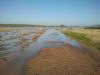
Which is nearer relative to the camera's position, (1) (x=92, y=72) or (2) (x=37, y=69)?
(1) (x=92, y=72)

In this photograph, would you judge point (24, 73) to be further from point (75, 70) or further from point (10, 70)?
point (75, 70)

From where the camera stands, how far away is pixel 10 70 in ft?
35.0

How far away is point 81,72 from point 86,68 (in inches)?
42.1

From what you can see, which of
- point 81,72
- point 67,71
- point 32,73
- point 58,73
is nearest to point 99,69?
point 81,72

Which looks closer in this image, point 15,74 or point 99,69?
point 15,74

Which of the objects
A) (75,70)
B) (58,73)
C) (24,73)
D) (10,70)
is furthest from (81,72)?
(10,70)

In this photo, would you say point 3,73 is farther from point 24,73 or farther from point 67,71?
point 67,71

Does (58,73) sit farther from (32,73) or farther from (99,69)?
(99,69)

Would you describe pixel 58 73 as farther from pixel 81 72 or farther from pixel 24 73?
pixel 24 73

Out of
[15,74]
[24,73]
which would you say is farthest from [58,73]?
[15,74]

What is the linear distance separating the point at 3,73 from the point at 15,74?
39.2 inches

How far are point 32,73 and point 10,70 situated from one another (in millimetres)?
2101

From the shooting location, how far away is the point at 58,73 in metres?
9.64

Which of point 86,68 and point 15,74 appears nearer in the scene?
point 15,74
